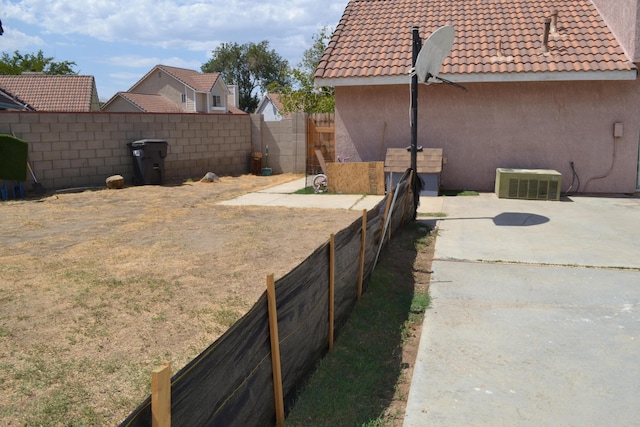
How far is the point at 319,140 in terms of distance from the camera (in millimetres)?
17922

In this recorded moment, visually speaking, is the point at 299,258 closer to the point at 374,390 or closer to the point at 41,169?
the point at 374,390

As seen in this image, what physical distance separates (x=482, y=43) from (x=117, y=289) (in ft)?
37.0

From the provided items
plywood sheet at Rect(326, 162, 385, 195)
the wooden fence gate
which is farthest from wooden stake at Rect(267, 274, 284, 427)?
the wooden fence gate

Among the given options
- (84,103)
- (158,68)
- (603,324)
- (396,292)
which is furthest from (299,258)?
(158,68)

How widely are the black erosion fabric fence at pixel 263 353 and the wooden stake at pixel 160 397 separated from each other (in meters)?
0.03

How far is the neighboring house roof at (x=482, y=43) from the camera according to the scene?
12669mm

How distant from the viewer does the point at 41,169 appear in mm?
13773

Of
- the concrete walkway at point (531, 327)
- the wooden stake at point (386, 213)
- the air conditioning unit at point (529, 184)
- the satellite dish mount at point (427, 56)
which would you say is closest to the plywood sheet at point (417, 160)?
the air conditioning unit at point (529, 184)

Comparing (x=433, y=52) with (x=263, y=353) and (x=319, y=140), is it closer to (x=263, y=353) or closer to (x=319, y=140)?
(x=263, y=353)

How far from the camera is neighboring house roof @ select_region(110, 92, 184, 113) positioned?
43787 millimetres

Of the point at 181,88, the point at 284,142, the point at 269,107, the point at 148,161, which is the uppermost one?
the point at 181,88

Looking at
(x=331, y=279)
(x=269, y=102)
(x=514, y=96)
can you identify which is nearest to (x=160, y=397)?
(x=331, y=279)

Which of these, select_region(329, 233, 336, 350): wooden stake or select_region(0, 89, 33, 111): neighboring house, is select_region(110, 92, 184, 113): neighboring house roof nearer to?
select_region(0, 89, 33, 111): neighboring house

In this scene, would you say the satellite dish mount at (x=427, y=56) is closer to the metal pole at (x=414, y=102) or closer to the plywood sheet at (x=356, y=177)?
the metal pole at (x=414, y=102)
